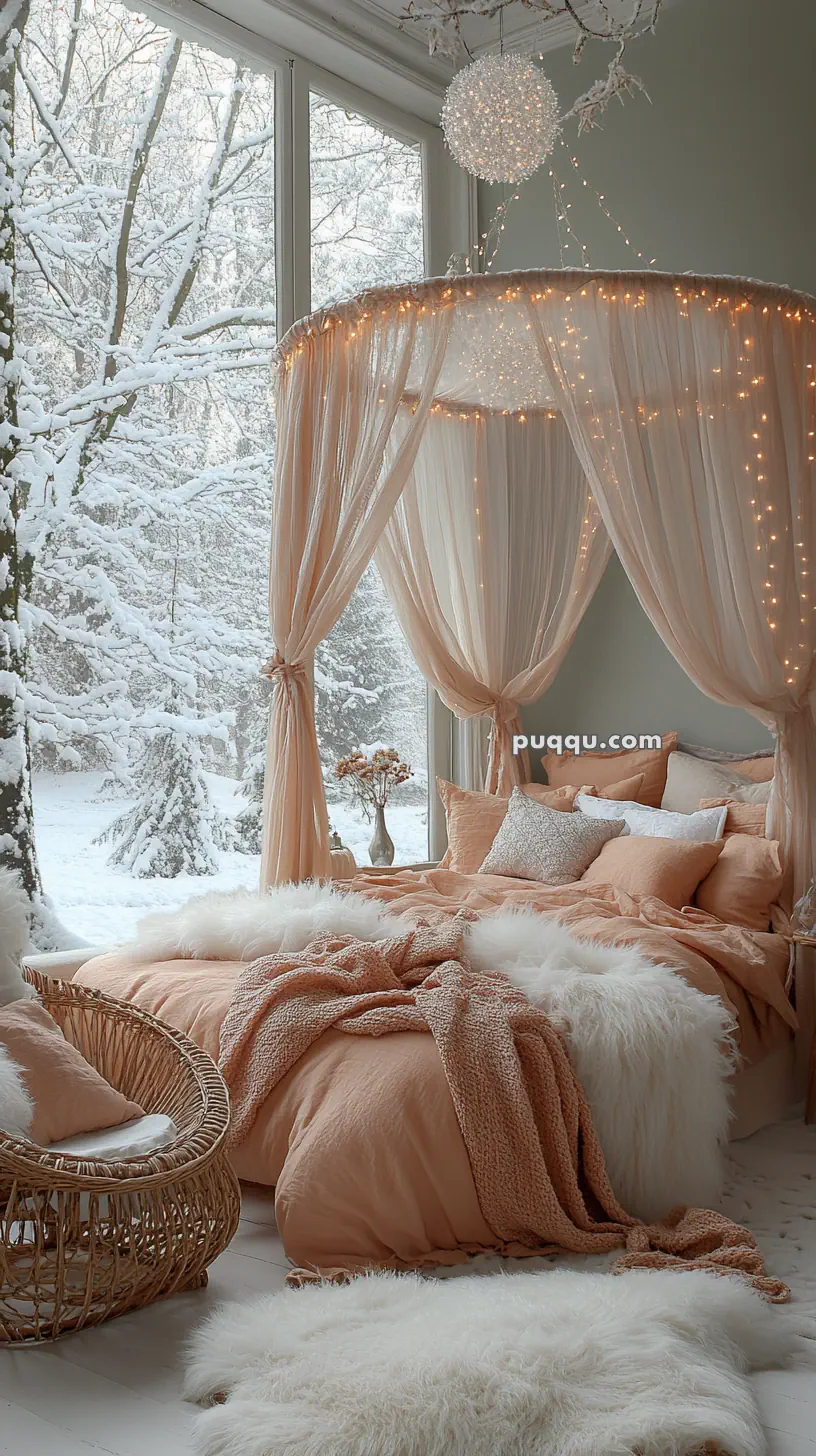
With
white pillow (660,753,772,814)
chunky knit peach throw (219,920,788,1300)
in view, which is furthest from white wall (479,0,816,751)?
chunky knit peach throw (219,920,788,1300)

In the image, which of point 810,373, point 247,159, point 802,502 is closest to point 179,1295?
point 802,502

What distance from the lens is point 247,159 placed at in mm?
5000

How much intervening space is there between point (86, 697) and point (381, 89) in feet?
10.4

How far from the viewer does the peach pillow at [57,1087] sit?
8.49 feet

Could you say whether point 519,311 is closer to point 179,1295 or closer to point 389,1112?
point 389,1112

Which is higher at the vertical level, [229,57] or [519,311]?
[229,57]

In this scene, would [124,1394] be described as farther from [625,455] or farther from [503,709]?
[503,709]

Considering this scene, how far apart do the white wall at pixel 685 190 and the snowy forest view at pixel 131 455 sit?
1197 mm

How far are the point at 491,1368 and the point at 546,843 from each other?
8.39 ft

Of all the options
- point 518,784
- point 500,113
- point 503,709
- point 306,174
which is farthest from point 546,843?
point 306,174

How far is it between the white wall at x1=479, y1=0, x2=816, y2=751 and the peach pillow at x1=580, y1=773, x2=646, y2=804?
0.39 m

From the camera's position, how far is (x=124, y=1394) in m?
2.16

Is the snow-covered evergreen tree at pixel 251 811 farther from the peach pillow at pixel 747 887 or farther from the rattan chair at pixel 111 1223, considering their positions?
the rattan chair at pixel 111 1223

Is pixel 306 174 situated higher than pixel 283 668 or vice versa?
pixel 306 174
